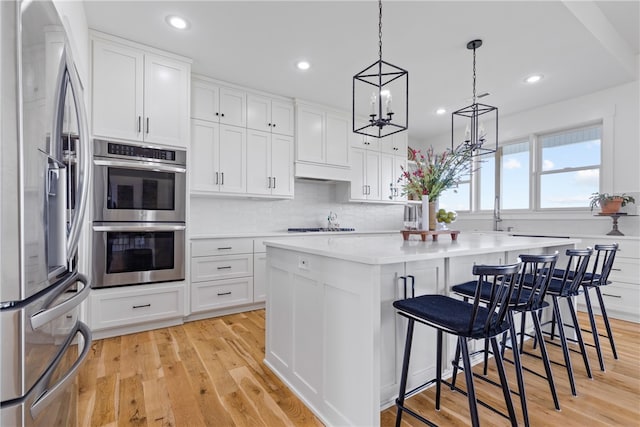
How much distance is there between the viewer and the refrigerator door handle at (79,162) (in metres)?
1.08

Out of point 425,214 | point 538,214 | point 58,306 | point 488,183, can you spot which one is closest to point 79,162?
point 58,306

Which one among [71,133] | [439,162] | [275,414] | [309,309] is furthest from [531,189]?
[71,133]

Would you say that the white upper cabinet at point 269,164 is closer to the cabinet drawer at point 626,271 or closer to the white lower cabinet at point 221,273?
the white lower cabinet at point 221,273

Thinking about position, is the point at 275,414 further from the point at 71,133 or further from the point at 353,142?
the point at 353,142

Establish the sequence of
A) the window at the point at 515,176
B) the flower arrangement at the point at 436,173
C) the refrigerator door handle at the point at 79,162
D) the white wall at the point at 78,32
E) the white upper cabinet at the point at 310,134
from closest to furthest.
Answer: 1. the refrigerator door handle at the point at 79,162
2. the white wall at the point at 78,32
3. the flower arrangement at the point at 436,173
4. the white upper cabinet at the point at 310,134
5. the window at the point at 515,176

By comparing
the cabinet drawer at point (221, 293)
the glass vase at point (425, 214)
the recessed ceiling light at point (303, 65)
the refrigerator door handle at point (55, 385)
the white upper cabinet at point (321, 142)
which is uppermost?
the recessed ceiling light at point (303, 65)

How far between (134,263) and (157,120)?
54.0 inches

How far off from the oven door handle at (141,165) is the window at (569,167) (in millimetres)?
4899

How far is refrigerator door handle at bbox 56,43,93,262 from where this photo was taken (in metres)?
1.08

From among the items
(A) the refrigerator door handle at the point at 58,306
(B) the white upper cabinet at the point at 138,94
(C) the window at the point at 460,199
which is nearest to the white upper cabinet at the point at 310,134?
(B) the white upper cabinet at the point at 138,94

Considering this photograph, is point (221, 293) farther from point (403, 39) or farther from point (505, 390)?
point (403, 39)

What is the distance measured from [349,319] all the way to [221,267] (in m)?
2.21

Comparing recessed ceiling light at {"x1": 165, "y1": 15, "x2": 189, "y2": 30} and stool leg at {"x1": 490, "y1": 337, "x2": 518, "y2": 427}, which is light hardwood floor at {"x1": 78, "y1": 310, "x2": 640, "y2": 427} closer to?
stool leg at {"x1": 490, "y1": 337, "x2": 518, "y2": 427}

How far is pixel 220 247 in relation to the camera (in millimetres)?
3324
